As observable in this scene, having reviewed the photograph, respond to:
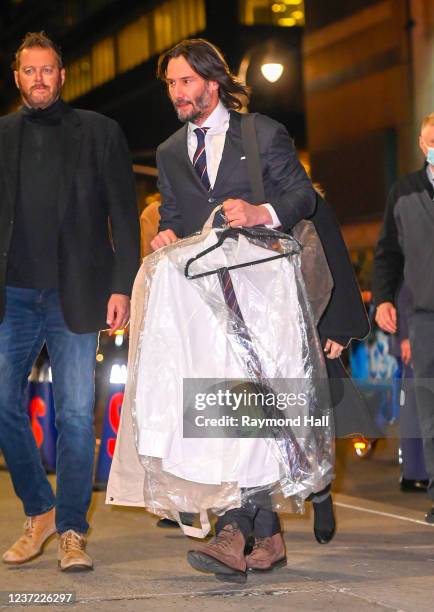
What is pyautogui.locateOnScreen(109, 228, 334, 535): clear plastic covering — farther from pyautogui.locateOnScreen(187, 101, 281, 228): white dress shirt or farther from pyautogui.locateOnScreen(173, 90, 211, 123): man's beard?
pyautogui.locateOnScreen(173, 90, 211, 123): man's beard

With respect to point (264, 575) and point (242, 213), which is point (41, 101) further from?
point (264, 575)

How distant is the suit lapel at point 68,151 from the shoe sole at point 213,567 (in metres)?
1.57


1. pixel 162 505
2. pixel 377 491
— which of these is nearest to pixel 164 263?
pixel 162 505

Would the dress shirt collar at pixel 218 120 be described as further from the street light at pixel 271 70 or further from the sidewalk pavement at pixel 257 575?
the street light at pixel 271 70

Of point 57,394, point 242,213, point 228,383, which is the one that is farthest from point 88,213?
point 228,383

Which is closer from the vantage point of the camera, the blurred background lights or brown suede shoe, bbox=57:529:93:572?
brown suede shoe, bbox=57:529:93:572

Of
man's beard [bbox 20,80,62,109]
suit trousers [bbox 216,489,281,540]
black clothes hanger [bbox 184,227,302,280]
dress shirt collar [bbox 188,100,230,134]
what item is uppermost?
man's beard [bbox 20,80,62,109]

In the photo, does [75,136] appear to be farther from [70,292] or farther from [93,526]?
[93,526]

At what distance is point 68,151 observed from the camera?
5.29 m

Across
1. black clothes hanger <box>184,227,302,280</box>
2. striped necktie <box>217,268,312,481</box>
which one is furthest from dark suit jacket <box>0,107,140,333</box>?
striped necktie <box>217,268,312,481</box>

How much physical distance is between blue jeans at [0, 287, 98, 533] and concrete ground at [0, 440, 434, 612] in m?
0.34

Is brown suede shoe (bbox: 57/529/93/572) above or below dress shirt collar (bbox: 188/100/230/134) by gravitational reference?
below

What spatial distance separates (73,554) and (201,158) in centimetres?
170

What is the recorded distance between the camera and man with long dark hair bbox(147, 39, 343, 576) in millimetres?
4902
